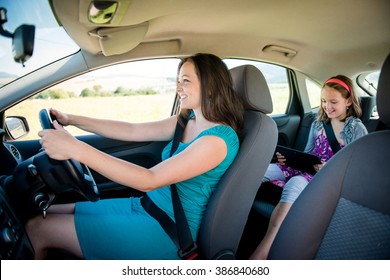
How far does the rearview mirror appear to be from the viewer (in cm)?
125

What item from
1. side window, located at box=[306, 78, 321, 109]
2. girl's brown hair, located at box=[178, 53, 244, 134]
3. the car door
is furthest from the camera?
side window, located at box=[306, 78, 321, 109]

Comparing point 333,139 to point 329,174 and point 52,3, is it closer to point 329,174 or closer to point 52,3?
point 329,174

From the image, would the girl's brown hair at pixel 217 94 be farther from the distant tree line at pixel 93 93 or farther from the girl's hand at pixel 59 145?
the distant tree line at pixel 93 93

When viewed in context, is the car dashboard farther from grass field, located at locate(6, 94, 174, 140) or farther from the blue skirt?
grass field, located at locate(6, 94, 174, 140)

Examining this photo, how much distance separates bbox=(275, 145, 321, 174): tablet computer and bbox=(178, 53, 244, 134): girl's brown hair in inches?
29.2

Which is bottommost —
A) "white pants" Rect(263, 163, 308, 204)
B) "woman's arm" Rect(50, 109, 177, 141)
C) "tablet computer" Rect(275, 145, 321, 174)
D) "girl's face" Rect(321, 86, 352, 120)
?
"white pants" Rect(263, 163, 308, 204)

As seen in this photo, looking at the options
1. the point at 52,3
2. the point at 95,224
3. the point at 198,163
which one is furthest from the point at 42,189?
the point at 52,3

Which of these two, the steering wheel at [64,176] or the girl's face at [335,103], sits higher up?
the steering wheel at [64,176]

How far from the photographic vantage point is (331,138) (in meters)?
2.29

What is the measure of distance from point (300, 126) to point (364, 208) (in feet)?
8.06

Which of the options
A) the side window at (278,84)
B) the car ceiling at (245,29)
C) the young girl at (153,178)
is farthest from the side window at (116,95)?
the side window at (278,84)

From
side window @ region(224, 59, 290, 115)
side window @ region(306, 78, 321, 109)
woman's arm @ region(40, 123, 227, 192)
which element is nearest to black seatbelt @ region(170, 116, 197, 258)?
woman's arm @ region(40, 123, 227, 192)

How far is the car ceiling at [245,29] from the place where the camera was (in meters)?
1.53

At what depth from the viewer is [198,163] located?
3.91ft
